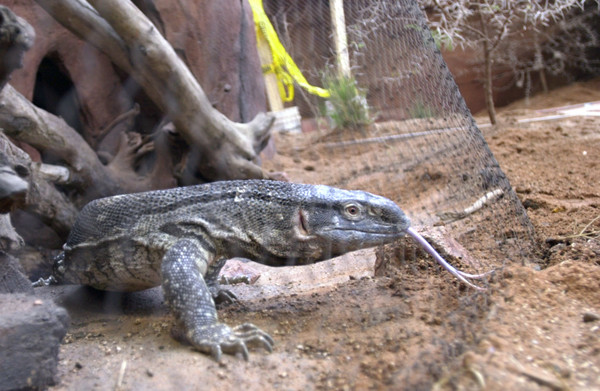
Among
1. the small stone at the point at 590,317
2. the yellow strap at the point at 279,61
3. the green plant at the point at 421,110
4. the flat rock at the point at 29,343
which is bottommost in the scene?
the small stone at the point at 590,317

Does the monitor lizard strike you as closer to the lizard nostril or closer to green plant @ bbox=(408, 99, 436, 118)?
the lizard nostril

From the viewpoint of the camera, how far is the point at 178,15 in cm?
597

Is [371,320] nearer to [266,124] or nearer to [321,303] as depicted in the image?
[321,303]

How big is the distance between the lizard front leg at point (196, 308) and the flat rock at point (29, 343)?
0.54 metres

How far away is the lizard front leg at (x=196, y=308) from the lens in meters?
2.41

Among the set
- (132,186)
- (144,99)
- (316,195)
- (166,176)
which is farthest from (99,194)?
(316,195)

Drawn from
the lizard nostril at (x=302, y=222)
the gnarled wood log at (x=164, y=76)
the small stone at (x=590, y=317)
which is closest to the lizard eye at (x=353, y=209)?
the lizard nostril at (x=302, y=222)

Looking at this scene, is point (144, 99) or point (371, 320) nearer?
point (371, 320)

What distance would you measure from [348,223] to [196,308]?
0.95m

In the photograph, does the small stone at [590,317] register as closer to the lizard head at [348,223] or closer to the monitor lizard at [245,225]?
the monitor lizard at [245,225]

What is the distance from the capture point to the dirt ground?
6.22 ft

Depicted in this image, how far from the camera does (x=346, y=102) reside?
607 cm

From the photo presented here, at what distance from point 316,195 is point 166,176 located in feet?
10.1

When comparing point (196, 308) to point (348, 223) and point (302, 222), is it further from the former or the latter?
point (348, 223)
